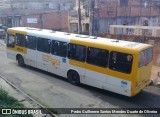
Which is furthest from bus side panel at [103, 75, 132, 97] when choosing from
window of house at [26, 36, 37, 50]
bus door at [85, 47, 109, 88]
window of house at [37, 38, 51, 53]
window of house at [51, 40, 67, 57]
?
window of house at [26, 36, 37, 50]

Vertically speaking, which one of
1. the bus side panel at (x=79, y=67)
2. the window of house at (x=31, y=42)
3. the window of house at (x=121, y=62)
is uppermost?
the window of house at (x=31, y=42)

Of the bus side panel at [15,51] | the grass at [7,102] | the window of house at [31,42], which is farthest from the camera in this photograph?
the bus side panel at [15,51]

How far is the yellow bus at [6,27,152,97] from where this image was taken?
1180cm

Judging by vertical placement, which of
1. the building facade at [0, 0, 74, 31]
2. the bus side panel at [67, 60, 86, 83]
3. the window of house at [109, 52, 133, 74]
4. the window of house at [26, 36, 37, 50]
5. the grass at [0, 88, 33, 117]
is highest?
the building facade at [0, 0, 74, 31]

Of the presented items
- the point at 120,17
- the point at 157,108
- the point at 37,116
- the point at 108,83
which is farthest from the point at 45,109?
the point at 120,17

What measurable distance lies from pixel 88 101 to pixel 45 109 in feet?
7.53

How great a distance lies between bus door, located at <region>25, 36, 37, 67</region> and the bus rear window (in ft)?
25.2

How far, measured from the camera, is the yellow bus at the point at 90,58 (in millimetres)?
11805

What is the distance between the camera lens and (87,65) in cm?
1358

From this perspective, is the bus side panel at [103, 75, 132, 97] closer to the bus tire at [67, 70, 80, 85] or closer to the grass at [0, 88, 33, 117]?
the bus tire at [67, 70, 80, 85]

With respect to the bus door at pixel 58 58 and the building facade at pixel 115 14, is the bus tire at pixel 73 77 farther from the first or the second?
the building facade at pixel 115 14

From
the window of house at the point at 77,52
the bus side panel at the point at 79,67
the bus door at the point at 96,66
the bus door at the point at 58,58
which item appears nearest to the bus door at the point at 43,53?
the bus door at the point at 58,58

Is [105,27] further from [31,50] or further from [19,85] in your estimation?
[19,85]

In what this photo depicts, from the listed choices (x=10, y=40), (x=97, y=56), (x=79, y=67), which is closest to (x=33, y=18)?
(x=10, y=40)
